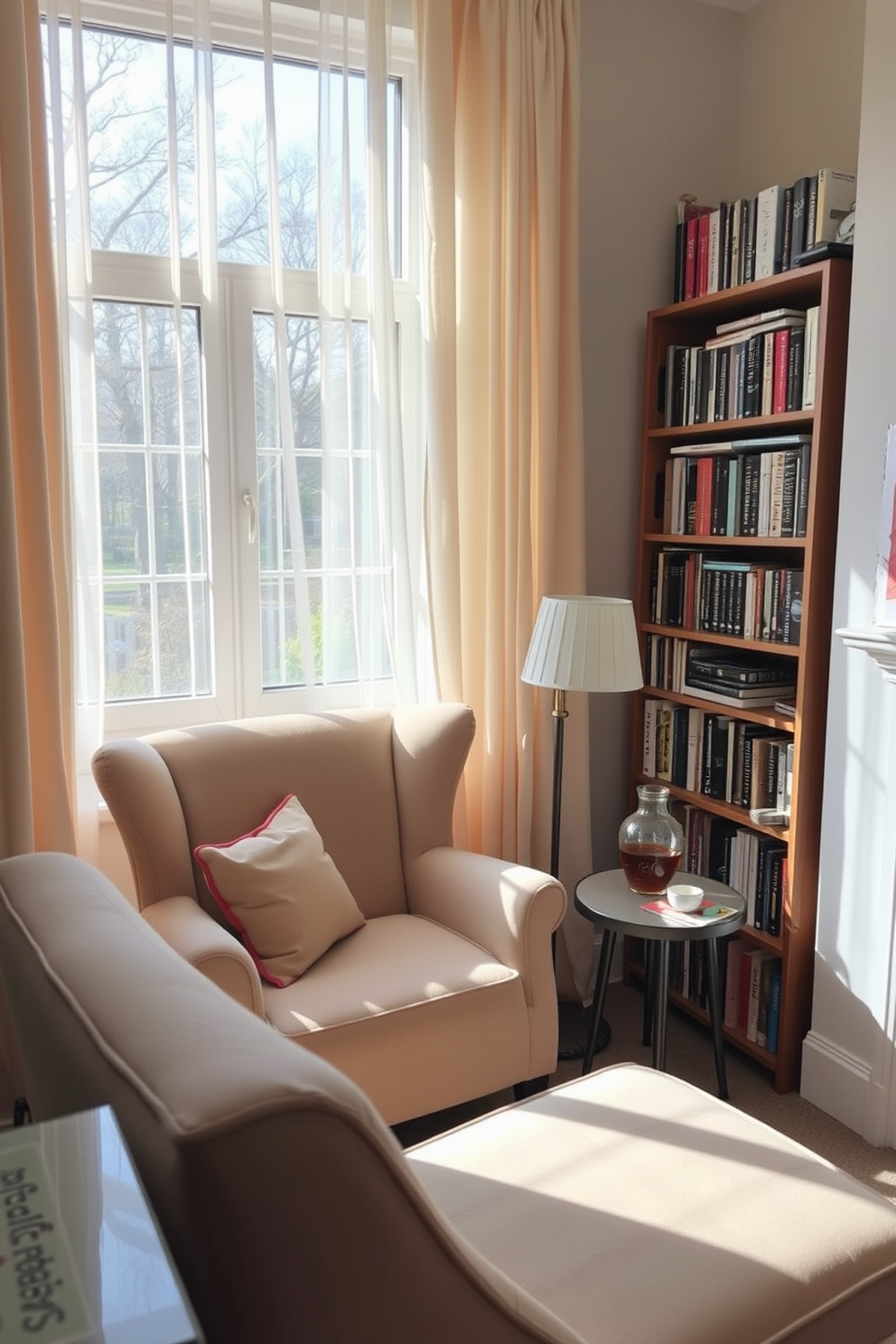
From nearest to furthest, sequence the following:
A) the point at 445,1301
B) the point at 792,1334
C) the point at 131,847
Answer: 1. the point at 445,1301
2. the point at 792,1334
3. the point at 131,847

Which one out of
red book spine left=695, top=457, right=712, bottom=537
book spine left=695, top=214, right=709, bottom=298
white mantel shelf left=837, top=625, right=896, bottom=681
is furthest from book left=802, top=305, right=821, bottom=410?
white mantel shelf left=837, top=625, right=896, bottom=681

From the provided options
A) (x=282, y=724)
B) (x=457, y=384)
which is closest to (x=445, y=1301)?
(x=282, y=724)

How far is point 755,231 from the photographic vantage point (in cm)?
279

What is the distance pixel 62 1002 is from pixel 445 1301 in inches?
17.4

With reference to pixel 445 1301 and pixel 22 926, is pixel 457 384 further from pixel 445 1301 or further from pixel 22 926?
pixel 445 1301

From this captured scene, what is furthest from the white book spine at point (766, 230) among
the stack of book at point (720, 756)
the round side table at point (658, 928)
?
the round side table at point (658, 928)

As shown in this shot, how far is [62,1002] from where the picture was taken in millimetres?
1021

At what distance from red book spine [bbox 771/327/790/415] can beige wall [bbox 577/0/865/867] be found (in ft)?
2.06

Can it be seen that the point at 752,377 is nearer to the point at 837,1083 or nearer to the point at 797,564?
the point at 797,564

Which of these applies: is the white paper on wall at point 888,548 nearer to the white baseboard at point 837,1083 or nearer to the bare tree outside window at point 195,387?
the white baseboard at point 837,1083

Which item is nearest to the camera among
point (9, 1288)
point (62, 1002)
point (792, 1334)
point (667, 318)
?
point (9, 1288)

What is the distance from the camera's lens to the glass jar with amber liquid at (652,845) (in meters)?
2.54

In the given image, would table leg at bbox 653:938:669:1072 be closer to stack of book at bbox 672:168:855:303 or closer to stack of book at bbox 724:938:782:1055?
stack of book at bbox 724:938:782:1055

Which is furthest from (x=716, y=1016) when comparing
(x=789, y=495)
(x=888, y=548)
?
(x=789, y=495)
